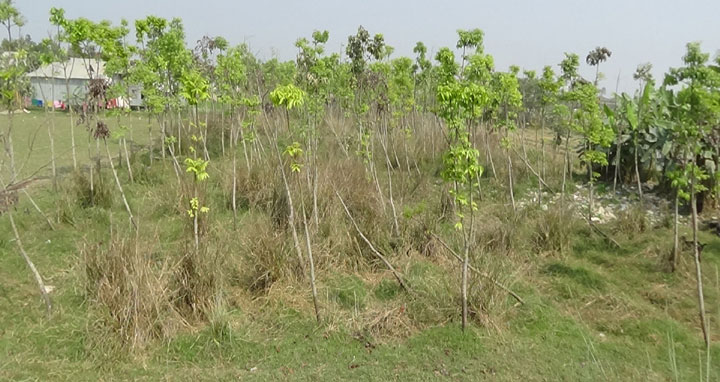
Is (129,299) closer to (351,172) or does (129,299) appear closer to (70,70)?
(351,172)

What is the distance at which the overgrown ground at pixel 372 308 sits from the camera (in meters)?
3.18

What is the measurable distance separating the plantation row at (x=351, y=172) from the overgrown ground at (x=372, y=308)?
49 mm

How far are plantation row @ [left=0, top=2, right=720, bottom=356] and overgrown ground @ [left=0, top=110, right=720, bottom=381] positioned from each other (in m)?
0.05

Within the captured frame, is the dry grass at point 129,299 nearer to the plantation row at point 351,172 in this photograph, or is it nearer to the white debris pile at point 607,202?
the plantation row at point 351,172

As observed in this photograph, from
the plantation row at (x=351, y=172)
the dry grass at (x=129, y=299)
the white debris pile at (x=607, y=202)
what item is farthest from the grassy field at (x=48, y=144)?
the white debris pile at (x=607, y=202)

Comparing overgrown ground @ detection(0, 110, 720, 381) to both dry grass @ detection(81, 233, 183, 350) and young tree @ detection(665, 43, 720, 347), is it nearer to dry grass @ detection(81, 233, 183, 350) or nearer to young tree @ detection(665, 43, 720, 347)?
dry grass @ detection(81, 233, 183, 350)

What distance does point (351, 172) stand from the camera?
242 inches

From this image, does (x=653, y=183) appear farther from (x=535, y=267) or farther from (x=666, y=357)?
(x=666, y=357)

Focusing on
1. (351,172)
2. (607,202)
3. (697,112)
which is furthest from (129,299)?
(607,202)

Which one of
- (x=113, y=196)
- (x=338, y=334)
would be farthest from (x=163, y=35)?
(x=338, y=334)

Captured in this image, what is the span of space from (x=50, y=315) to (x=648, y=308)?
4.32 m

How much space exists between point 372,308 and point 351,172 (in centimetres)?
258

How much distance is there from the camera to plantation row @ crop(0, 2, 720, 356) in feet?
11.3

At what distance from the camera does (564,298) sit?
419 centimetres
